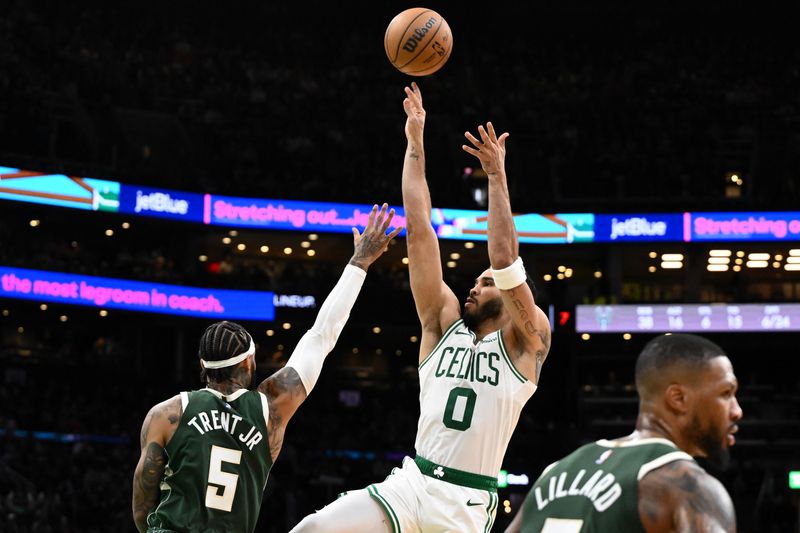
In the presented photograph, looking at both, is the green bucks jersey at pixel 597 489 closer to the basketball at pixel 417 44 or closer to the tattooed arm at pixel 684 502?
the tattooed arm at pixel 684 502

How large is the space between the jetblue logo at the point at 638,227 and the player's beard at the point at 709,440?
27.9 meters

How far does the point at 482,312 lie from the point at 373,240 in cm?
80

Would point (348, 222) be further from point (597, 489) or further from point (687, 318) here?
point (597, 489)

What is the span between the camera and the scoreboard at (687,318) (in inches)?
1130

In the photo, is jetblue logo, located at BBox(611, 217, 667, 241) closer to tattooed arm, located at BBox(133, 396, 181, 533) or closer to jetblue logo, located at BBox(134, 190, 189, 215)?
jetblue logo, located at BBox(134, 190, 189, 215)

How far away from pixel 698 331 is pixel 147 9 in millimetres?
22935

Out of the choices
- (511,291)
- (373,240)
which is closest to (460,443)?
(511,291)

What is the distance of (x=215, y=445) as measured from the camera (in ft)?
17.8

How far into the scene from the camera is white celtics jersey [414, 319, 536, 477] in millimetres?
6422

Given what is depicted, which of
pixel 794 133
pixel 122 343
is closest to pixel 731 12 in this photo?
pixel 794 133

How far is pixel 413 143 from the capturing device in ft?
25.1

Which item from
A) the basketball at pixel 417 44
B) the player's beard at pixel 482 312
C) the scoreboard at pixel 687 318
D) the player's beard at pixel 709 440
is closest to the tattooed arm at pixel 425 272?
the player's beard at pixel 482 312

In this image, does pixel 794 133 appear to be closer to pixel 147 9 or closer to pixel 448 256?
pixel 448 256

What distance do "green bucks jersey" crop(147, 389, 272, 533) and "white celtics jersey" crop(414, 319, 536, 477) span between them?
1.26 meters
